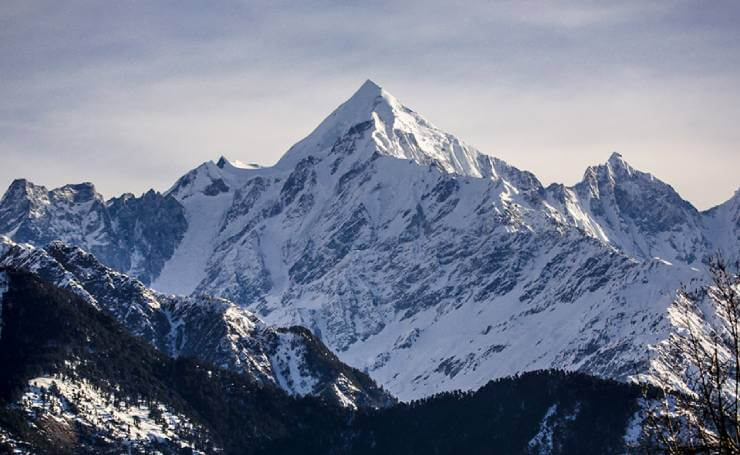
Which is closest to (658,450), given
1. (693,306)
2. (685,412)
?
(685,412)

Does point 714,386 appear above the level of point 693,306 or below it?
below

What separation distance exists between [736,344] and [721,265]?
255 centimetres

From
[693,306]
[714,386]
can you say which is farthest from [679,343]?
[693,306]

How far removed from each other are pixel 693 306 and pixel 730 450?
1369cm

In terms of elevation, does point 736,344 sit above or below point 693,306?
below

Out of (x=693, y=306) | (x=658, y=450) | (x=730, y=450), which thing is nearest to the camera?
(x=730, y=450)

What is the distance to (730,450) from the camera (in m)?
42.5

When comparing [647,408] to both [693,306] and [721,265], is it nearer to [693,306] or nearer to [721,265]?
[721,265]

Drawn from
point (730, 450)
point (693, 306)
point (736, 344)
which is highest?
point (693, 306)

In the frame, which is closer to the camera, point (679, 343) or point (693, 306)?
point (679, 343)

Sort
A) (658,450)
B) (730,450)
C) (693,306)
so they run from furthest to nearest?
(693,306) < (658,450) < (730,450)

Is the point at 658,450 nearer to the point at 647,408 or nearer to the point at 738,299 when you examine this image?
the point at 647,408

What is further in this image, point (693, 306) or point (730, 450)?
point (693, 306)

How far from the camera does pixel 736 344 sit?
44.9 m
